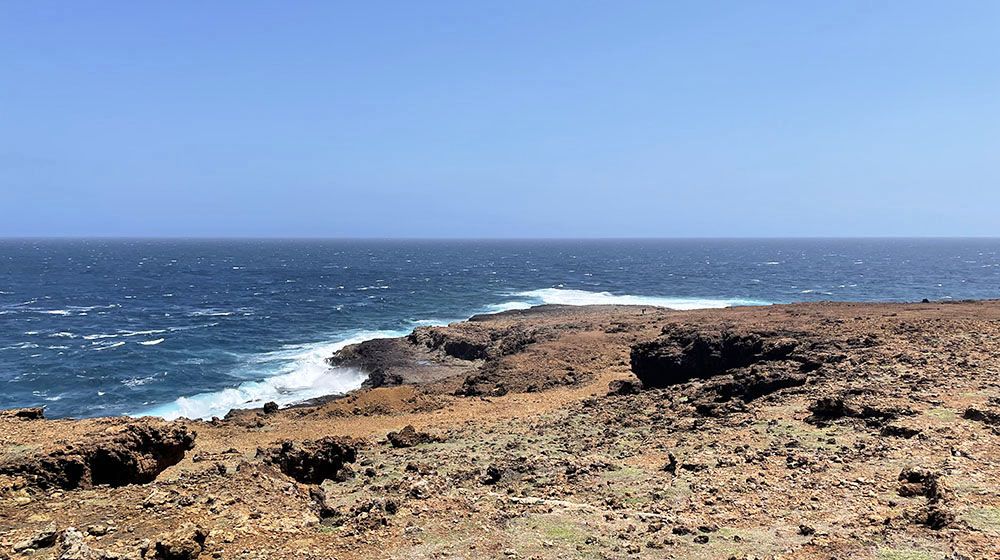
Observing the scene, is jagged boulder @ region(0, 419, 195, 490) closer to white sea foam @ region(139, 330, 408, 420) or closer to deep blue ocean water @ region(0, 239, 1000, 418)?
white sea foam @ region(139, 330, 408, 420)

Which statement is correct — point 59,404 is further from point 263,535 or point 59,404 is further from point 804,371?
point 804,371

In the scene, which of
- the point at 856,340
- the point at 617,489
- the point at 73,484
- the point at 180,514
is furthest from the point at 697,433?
the point at 73,484

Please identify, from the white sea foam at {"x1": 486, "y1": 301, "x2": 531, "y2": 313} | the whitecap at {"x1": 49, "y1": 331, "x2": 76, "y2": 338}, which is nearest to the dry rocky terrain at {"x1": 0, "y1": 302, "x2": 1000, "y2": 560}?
the whitecap at {"x1": 49, "y1": 331, "x2": 76, "y2": 338}

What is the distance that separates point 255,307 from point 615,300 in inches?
1766

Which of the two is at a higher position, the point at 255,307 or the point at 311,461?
the point at 311,461

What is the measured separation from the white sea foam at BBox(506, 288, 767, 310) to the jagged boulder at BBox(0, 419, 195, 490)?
5780cm

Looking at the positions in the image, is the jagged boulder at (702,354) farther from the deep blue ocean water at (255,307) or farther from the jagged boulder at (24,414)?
the deep blue ocean water at (255,307)

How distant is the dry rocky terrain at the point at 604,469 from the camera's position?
974cm

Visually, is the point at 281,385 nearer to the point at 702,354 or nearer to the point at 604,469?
the point at 702,354

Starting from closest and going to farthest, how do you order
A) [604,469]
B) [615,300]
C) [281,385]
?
[604,469]
[281,385]
[615,300]

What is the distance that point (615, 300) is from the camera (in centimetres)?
7475

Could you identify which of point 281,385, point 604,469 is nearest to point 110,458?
point 604,469

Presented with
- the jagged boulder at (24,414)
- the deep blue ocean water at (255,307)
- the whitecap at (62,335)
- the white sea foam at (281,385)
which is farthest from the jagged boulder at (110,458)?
the whitecap at (62,335)

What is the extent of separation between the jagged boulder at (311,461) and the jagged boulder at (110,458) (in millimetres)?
2187
